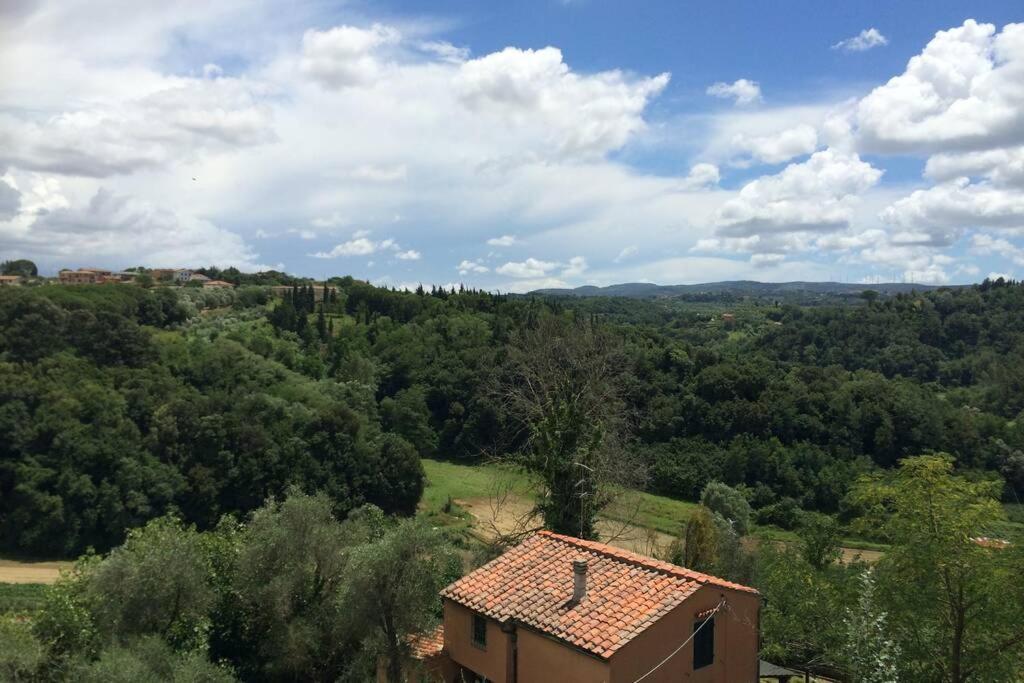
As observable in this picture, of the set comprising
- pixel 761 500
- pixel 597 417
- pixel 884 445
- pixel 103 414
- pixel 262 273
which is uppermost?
pixel 262 273

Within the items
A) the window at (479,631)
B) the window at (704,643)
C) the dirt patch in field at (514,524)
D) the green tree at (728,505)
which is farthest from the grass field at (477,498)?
the window at (704,643)

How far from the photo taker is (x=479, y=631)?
15.1 m

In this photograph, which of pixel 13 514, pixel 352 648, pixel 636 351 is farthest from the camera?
pixel 636 351

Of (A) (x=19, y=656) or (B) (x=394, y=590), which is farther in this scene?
(B) (x=394, y=590)

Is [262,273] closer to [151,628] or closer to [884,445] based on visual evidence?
[884,445]

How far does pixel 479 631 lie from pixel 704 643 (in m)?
4.69

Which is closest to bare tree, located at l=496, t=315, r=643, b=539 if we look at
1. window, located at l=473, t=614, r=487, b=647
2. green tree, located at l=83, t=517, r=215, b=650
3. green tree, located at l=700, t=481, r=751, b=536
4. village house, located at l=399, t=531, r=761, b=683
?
village house, located at l=399, t=531, r=761, b=683

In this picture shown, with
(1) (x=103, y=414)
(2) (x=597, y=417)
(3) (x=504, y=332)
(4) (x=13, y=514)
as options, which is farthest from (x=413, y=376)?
(2) (x=597, y=417)

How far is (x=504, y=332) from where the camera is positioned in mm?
84500

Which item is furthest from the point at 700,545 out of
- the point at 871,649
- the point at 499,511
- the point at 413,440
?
the point at 413,440

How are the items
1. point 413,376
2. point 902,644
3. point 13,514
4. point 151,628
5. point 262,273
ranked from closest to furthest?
point 902,644, point 151,628, point 13,514, point 413,376, point 262,273

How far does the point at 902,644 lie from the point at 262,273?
15940cm

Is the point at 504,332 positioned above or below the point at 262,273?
below

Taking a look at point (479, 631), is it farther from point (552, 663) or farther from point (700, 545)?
point (700, 545)
